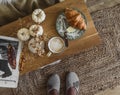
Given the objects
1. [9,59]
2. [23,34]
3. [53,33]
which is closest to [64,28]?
[53,33]

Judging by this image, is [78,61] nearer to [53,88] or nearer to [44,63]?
[53,88]

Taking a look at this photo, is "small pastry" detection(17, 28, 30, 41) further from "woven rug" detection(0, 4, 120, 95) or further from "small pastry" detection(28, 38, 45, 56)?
"woven rug" detection(0, 4, 120, 95)

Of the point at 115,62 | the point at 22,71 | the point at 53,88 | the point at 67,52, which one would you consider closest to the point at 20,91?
the point at 53,88

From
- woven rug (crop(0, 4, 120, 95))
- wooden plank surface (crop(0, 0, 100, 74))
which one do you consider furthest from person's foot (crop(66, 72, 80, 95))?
wooden plank surface (crop(0, 0, 100, 74))

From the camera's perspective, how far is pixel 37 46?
3.58 ft

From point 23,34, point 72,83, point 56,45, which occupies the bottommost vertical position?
point 72,83

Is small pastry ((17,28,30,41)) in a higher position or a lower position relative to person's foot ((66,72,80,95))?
higher

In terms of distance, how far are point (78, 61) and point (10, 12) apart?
452 millimetres

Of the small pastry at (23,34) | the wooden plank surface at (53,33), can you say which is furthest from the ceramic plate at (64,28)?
the small pastry at (23,34)

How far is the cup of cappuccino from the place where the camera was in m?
1.09

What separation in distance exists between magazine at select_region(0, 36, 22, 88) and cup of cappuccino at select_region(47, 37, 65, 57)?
0.46 ft

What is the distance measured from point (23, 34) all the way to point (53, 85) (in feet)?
1.24

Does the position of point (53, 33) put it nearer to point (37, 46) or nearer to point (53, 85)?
point (37, 46)

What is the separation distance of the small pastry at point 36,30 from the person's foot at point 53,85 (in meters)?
0.35
